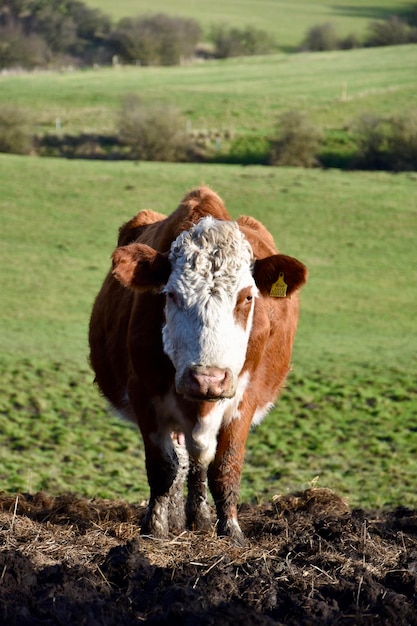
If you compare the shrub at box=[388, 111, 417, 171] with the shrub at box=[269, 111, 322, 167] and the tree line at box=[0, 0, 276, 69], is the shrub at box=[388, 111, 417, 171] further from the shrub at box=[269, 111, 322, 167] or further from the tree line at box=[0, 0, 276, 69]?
the tree line at box=[0, 0, 276, 69]

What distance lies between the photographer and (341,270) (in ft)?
102

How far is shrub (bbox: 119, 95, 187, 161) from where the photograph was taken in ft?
151

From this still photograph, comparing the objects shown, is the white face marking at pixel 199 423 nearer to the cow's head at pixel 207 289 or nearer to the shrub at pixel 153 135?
the cow's head at pixel 207 289

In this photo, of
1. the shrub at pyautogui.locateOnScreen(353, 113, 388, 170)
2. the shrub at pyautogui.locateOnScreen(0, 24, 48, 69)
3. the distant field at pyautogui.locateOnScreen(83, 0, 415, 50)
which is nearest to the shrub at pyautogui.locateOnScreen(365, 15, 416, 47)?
the distant field at pyautogui.locateOnScreen(83, 0, 415, 50)

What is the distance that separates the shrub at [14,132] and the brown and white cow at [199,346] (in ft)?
130

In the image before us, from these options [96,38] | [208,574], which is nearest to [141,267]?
[208,574]

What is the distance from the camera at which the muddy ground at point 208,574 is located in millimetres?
5328

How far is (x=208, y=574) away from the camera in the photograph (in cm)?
601

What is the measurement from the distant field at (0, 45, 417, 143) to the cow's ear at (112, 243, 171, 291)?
43.5 m

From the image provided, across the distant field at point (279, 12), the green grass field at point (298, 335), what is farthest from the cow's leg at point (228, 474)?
the distant field at point (279, 12)

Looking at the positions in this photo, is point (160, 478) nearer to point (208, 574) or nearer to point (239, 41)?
point (208, 574)

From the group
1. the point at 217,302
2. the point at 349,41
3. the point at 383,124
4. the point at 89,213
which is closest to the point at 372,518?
the point at 217,302

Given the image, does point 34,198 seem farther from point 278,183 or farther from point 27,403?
point 27,403

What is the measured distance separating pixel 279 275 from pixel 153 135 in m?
40.0
